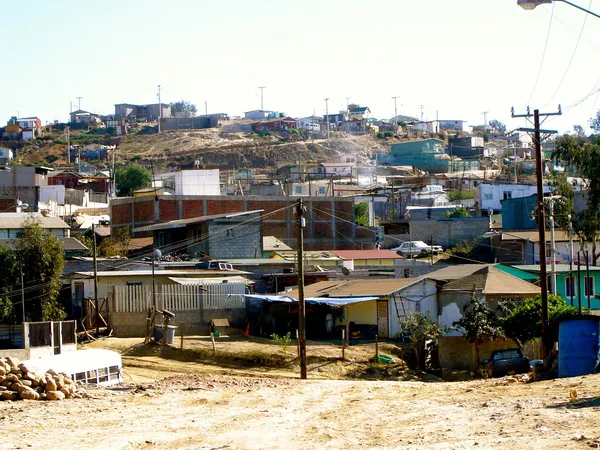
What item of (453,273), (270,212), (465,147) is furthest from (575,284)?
(465,147)

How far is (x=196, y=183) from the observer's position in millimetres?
84938

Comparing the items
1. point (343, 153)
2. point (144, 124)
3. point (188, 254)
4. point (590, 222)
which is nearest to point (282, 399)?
point (590, 222)

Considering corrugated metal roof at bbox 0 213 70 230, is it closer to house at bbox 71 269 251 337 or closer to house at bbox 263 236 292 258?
house at bbox 263 236 292 258

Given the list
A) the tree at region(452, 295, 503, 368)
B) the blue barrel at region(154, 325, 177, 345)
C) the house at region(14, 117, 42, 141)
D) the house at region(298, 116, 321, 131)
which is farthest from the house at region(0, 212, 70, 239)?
the house at region(298, 116, 321, 131)

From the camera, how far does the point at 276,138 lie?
558ft

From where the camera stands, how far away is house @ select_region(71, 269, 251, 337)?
138 feet

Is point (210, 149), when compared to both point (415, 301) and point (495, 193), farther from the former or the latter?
point (415, 301)

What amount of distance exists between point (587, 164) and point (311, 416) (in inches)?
1309

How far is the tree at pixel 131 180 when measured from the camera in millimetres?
120312

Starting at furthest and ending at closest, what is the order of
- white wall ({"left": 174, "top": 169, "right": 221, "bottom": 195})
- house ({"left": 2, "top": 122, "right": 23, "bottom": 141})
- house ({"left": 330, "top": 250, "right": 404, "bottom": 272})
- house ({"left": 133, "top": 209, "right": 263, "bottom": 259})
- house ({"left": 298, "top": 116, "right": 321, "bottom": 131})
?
1. house ({"left": 298, "top": 116, "right": 321, "bottom": 131})
2. house ({"left": 2, "top": 122, "right": 23, "bottom": 141})
3. white wall ({"left": 174, "top": 169, "right": 221, "bottom": 195})
4. house ({"left": 330, "top": 250, "right": 404, "bottom": 272})
5. house ({"left": 133, "top": 209, "right": 263, "bottom": 259})

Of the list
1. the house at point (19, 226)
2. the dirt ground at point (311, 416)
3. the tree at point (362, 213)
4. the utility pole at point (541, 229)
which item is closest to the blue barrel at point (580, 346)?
the dirt ground at point (311, 416)

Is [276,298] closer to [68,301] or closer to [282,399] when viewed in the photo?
[68,301]

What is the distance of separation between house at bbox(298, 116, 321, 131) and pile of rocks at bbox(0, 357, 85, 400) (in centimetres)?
16222

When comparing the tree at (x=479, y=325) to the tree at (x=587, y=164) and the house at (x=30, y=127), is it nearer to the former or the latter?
the tree at (x=587, y=164)
